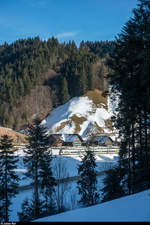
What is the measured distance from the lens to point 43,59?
10194cm

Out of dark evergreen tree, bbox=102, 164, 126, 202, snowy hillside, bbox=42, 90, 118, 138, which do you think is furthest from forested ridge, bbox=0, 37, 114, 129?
dark evergreen tree, bbox=102, 164, 126, 202

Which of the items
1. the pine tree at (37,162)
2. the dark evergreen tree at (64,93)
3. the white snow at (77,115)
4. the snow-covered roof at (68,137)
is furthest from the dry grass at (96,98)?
the pine tree at (37,162)

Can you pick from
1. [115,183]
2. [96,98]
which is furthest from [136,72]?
[96,98]

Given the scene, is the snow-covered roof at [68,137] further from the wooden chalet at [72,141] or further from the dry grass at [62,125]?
the dry grass at [62,125]

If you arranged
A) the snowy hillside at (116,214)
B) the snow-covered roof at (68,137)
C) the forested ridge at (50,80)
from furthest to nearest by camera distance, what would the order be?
the forested ridge at (50,80), the snow-covered roof at (68,137), the snowy hillside at (116,214)

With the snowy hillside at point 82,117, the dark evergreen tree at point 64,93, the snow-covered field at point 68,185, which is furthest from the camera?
the dark evergreen tree at point 64,93

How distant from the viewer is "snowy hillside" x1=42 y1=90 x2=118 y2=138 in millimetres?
66562

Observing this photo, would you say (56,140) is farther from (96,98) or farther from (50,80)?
(50,80)

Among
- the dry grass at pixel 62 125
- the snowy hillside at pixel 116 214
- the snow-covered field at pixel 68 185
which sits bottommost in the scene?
the snow-covered field at pixel 68 185

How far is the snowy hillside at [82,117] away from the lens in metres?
66.6

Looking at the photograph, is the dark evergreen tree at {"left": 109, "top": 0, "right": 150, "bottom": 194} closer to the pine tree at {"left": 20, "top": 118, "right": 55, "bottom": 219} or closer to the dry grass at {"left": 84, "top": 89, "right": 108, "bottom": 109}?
the pine tree at {"left": 20, "top": 118, "right": 55, "bottom": 219}

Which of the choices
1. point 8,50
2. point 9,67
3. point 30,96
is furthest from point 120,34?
point 8,50

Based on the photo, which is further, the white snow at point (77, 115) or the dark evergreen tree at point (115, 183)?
the white snow at point (77, 115)

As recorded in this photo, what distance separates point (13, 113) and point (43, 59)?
3594cm
